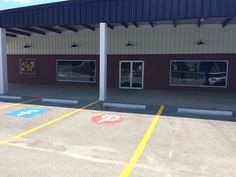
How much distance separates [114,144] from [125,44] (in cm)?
1088

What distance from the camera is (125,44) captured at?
1495 cm

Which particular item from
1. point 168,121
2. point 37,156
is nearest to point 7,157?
point 37,156

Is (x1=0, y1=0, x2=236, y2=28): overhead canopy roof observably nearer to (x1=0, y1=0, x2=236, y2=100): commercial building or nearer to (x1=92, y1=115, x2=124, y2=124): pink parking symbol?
(x1=0, y1=0, x2=236, y2=100): commercial building

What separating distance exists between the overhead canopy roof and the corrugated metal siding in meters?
4.44

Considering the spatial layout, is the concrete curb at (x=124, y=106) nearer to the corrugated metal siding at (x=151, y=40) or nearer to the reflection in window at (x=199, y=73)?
the reflection in window at (x=199, y=73)

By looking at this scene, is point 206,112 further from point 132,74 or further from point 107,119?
point 132,74

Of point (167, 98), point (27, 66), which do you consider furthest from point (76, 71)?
point (167, 98)

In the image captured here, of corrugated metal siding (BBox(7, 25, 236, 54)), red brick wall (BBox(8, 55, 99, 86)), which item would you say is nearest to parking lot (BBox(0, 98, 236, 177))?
corrugated metal siding (BBox(7, 25, 236, 54))

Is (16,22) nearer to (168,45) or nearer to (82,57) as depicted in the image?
(82,57)

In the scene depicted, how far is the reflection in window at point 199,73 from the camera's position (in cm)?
1362

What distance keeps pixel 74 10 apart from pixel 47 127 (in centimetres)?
649

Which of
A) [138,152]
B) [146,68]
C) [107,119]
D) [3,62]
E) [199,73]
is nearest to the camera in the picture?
[138,152]

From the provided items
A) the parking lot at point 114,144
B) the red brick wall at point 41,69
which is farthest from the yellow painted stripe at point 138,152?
the red brick wall at point 41,69

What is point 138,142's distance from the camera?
17.3 feet
